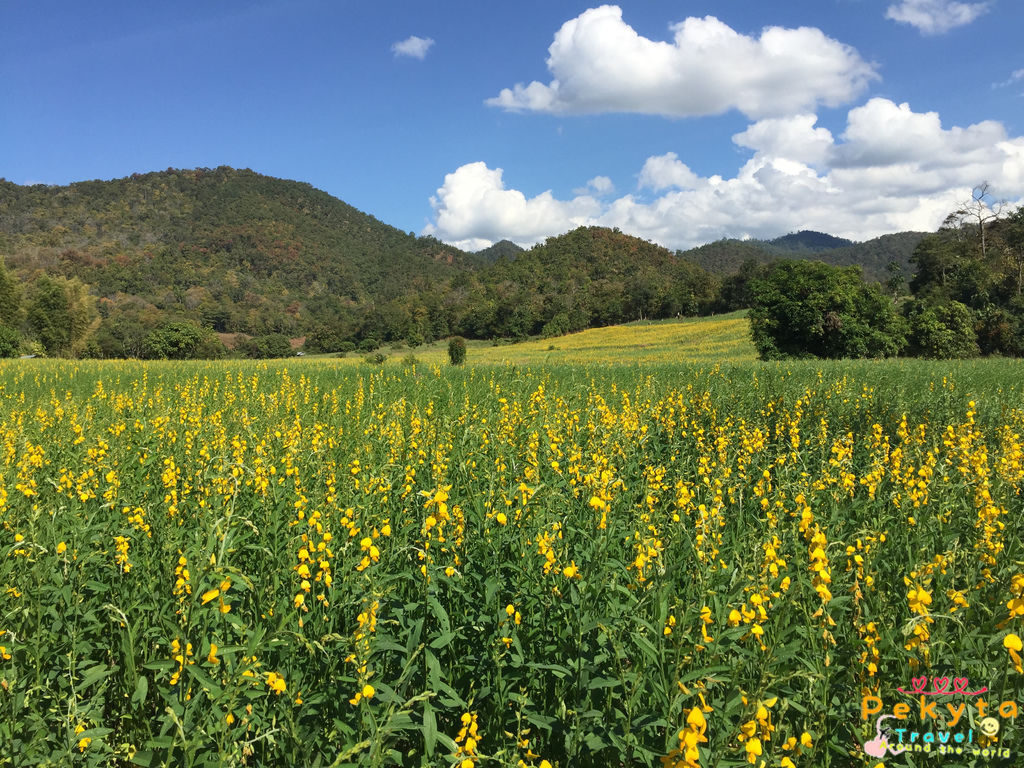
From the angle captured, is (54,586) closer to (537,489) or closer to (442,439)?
(537,489)

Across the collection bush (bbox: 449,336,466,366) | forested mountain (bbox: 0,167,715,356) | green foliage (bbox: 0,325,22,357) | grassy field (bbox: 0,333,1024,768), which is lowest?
grassy field (bbox: 0,333,1024,768)

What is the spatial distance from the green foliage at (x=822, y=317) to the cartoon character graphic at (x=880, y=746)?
32.2 meters

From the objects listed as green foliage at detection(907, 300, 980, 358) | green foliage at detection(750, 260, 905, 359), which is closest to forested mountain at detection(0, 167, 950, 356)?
green foliage at detection(750, 260, 905, 359)

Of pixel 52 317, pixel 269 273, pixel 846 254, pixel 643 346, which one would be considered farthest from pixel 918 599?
pixel 846 254

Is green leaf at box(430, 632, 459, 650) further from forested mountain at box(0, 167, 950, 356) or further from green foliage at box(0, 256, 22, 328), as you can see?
green foliage at box(0, 256, 22, 328)

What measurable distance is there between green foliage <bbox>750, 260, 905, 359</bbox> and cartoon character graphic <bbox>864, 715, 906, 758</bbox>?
32151 mm

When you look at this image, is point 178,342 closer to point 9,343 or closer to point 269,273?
point 9,343

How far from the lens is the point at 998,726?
166cm

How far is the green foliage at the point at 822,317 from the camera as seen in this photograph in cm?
3120

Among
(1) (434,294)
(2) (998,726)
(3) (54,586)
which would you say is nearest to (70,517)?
(3) (54,586)

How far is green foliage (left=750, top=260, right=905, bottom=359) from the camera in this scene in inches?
1228

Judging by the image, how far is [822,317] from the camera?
1232 inches

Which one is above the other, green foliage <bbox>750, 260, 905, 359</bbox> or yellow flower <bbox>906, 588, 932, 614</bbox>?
green foliage <bbox>750, 260, 905, 359</bbox>

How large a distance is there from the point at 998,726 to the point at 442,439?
4.27 metres
